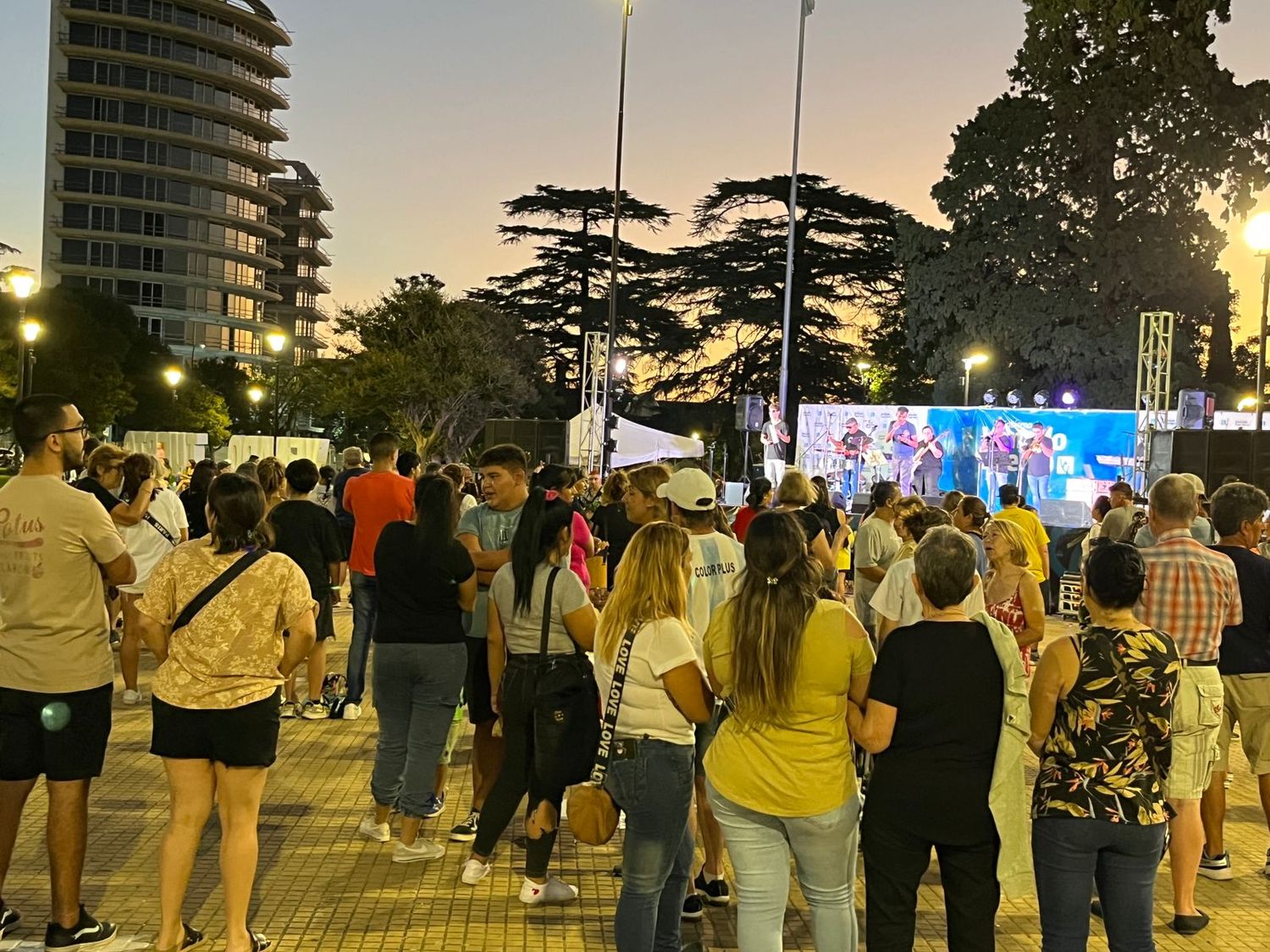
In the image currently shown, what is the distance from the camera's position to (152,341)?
2557 inches

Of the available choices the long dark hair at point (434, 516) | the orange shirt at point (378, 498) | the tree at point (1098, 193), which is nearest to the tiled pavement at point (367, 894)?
the long dark hair at point (434, 516)

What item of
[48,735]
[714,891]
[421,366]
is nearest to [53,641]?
[48,735]

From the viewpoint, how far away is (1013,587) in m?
5.73

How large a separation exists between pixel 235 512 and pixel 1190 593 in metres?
3.81

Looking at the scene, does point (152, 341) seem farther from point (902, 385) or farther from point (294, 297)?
point (294, 297)

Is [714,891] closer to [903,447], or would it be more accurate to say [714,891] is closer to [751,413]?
[751,413]

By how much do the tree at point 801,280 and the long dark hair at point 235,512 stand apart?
50.5 metres

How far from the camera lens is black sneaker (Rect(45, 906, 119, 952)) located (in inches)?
176

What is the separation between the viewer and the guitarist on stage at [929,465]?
27297 mm

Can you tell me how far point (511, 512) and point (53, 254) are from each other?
3792 inches

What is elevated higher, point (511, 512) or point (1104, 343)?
point (1104, 343)

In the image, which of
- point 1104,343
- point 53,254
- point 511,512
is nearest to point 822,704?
point 511,512

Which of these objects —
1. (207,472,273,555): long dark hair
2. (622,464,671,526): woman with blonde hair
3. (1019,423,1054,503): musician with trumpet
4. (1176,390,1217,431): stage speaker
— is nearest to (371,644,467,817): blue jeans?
(622,464,671,526): woman with blonde hair

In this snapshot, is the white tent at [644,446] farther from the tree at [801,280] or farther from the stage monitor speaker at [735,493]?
the tree at [801,280]
